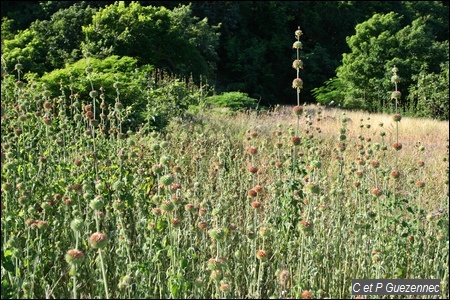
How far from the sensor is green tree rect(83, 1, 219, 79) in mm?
13117

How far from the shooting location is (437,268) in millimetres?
2580

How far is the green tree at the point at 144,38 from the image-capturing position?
13117 mm

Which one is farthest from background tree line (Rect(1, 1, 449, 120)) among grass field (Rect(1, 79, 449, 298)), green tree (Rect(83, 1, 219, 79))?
grass field (Rect(1, 79, 449, 298))

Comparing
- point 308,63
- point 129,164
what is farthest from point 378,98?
point 129,164

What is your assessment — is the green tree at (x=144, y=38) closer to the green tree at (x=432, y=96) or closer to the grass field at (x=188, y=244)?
the green tree at (x=432, y=96)

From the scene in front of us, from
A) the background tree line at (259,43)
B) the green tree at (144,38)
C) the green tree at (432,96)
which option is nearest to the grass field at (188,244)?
the background tree line at (259,43)

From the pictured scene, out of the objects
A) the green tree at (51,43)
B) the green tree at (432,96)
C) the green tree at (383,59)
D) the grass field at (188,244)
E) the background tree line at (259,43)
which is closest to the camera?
the grass field at (188,244)

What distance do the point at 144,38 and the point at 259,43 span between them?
33.4 feet

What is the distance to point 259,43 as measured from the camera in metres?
23.1

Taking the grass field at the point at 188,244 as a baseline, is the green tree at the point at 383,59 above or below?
above

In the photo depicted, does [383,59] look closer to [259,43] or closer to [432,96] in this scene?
[432,96]

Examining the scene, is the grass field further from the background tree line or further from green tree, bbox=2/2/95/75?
green tree, bbox=2/2/95/75

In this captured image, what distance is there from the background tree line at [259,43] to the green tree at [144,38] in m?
0.03

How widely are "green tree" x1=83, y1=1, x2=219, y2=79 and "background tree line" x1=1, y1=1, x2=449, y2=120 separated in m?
0.03
